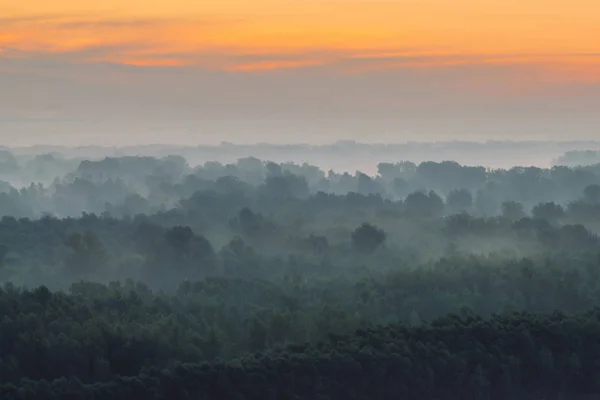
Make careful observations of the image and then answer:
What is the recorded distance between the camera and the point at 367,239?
11150 centimetres

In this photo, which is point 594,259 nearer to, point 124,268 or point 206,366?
point 124,268

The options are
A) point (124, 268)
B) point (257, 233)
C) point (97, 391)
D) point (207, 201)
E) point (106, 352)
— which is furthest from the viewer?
point (207, 201)

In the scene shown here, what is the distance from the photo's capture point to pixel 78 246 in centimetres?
10206

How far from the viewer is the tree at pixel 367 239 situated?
362 feet

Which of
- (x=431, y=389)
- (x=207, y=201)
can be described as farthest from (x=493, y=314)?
(x=207, y=201)

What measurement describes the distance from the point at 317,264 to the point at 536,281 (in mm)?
26674

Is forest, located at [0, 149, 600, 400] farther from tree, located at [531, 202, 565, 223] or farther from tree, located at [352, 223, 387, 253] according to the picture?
tree, located at [531, 202, 565, 223]

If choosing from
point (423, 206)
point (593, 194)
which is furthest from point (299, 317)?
point (593, 194)

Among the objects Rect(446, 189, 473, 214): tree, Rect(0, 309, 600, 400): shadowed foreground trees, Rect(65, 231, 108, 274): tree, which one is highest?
Rect(446, 189, 473, 214): tree

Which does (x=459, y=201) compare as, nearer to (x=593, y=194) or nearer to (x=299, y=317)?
(x=593, y=194)

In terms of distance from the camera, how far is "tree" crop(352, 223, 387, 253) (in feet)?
362

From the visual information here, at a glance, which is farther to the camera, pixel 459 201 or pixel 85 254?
pixel 459 201

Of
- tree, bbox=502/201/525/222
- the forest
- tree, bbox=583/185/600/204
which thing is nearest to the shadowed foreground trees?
the forest

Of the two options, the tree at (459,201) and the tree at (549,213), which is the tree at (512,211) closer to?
the tree at (549,213)
